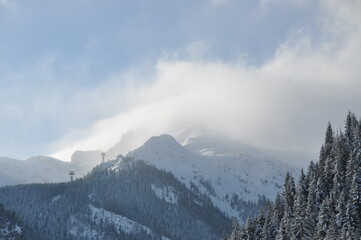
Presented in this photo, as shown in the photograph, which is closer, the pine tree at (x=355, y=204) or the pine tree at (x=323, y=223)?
the pine tree at (x=355, y=204)

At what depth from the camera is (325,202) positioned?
389ft

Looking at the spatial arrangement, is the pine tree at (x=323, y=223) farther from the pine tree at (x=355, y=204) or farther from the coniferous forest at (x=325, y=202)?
the pine tree at (x=355, y=204)

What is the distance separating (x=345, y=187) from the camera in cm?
12556

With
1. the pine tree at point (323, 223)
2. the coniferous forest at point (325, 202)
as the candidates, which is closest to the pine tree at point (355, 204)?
the coniferous forest at point (325, 202)

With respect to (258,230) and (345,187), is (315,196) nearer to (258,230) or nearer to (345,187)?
(345,187)

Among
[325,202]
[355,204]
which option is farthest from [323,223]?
[355,204]

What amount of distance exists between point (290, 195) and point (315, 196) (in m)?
12.0

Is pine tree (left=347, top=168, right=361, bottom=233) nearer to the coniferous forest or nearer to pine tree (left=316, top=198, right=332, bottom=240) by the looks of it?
the coniferous forest

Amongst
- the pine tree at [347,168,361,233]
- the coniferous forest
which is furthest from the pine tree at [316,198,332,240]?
the pine tree at [347,168,361,233]

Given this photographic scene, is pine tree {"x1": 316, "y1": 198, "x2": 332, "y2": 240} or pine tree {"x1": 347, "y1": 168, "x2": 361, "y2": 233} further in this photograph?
pine tree {"x1": 316, "y1": 198, "x2": 332, "y2": 240}

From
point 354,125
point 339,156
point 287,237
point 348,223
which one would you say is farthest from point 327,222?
point 354,125

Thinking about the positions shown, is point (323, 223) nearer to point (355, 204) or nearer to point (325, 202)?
point (325, 202)

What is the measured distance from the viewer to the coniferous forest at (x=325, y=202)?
113281mm

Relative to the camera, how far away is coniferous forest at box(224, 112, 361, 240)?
372 ft
